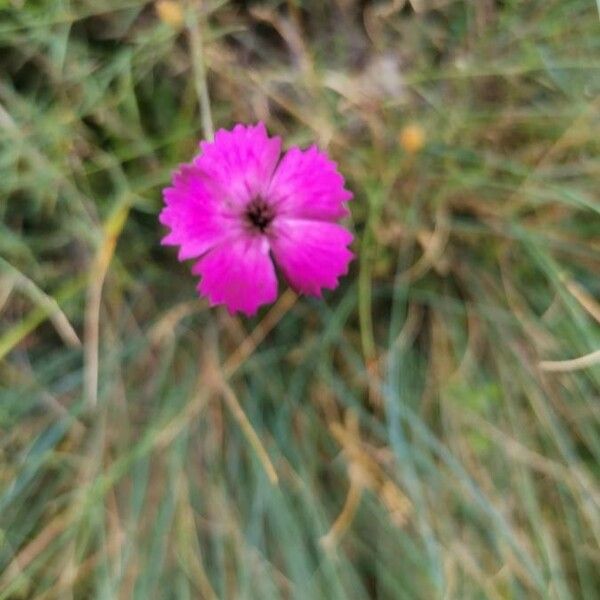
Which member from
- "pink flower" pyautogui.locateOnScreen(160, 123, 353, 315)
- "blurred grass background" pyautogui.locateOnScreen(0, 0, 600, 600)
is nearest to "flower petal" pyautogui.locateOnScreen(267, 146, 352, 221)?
"pink flower" pyautogui.locateOnScreen(160, 123, 353, 315)

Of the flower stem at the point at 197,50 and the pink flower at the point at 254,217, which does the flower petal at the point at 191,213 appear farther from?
the flower stem at the point at 197,50

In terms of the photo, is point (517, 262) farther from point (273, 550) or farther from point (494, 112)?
point (273, 550)

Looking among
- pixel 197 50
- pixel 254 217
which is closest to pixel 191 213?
pixel 254 217

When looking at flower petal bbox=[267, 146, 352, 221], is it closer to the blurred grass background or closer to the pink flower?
the pink flower

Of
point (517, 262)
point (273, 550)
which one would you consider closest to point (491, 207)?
point (517, 262)

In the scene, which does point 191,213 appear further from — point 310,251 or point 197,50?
point 197,50

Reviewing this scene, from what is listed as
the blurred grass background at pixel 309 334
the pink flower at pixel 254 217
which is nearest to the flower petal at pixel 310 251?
the pink flower at pixel 254 217
